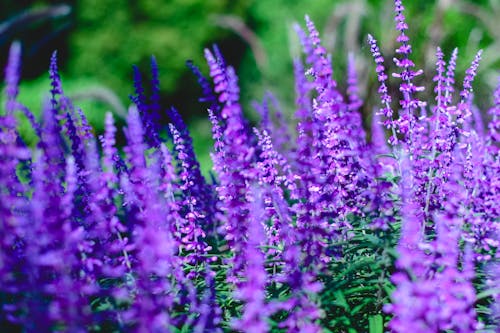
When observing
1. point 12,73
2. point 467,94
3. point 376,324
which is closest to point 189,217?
point 376,324

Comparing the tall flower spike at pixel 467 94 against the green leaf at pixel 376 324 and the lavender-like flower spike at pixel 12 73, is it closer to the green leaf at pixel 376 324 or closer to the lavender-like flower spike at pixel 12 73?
the green leaf at pixel 376 324

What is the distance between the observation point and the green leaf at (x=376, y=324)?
10.6 feet

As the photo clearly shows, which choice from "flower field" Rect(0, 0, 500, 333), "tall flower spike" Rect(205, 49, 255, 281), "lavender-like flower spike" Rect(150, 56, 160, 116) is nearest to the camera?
"flower field" Rect(0, 0, 500, 333)

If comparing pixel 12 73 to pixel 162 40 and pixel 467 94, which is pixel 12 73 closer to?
pixel 467 94

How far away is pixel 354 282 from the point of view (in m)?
3.41

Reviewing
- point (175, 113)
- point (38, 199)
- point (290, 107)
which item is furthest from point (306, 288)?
point (290, 107)

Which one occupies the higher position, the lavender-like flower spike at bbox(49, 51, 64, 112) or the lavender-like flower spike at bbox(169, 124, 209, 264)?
the lavender-like flower spike at bbox(49, 51, 64, 112)

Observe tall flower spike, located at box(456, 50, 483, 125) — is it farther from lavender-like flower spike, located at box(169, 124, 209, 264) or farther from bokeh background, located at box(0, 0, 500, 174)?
bokeh background, located at box(0, 0, 500, 174)

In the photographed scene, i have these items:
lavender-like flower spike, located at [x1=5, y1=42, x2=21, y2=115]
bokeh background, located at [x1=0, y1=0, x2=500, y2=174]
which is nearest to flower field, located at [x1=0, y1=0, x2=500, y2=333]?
lavender-like flower spike, located at [x1=5, y1=42, x2=21, y2=115]

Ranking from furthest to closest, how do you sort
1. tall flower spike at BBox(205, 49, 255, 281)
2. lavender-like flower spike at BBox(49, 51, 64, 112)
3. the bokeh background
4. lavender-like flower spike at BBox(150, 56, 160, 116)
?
1. the bokeh background
2. lavender-like flower spike at BBox(150, 56, 160, 116)
3. lavender-like flower spike at BBox(49, 51, 64, 112)
4. tall flower spike at BBox(205, 49, 255, 281)

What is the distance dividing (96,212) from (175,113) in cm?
115

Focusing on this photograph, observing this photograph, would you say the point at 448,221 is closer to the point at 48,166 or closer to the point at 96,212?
the point at 96,212

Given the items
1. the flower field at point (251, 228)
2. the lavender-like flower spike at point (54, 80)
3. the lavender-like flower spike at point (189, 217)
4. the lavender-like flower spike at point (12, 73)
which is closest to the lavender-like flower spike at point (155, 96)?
the flower field at point (251, 228)

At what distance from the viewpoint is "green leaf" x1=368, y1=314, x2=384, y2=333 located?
127 inches
